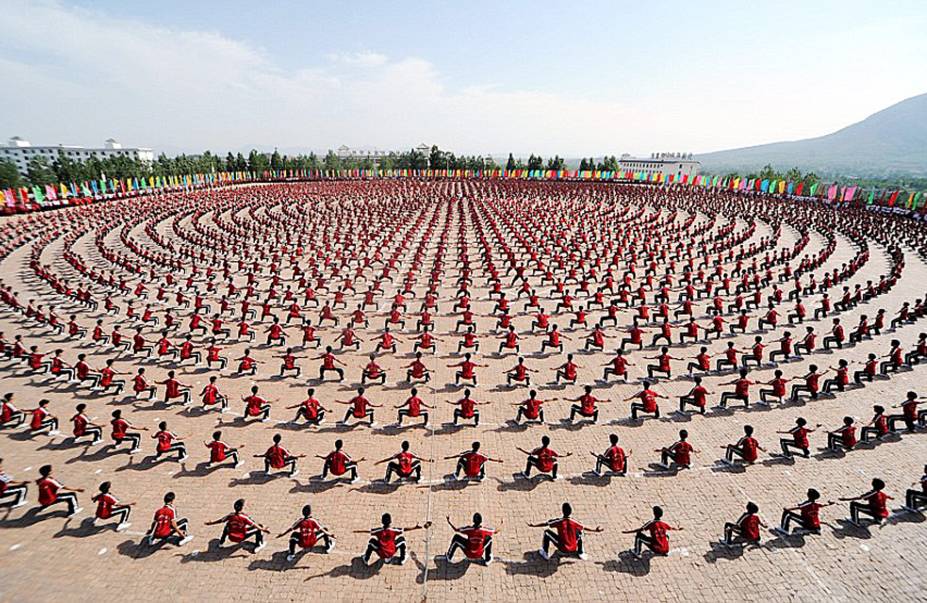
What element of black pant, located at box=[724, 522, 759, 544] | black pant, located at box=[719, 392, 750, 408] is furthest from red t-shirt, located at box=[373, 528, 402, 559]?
black pant, located at box=[719, 392, 750, 408]

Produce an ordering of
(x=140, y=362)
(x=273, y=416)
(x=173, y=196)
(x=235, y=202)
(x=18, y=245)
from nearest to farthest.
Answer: (x=273, y=416) → (x=140, y=362) → (x=18, y=245) → (x=235, y=202) → (x=173, y=196)

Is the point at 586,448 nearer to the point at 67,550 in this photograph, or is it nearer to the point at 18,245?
the point at 67,550

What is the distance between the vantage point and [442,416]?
11.8 m

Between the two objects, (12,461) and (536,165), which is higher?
(536,165)

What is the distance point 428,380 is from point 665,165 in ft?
480

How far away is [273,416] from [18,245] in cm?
3528

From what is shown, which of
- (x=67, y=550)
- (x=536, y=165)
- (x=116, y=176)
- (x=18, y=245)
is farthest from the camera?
(x=536, y=165)

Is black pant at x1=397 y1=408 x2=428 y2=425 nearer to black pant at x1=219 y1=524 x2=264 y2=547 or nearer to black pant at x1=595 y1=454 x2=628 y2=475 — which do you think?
black pant at x1=219 y1=524 x2=264 y2=547

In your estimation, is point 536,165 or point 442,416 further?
point 536,165

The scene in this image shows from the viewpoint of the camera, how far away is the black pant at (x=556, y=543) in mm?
7344

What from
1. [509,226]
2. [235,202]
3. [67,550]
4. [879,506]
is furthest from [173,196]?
[879,506]

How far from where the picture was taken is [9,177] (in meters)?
76.4

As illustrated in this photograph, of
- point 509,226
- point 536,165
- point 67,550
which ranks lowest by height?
point 67,550

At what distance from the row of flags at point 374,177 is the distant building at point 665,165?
4884 centimetres
